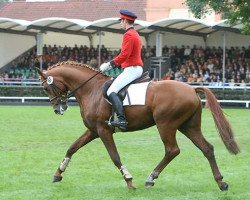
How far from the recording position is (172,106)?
9.47 meters

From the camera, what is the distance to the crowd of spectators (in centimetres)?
3431

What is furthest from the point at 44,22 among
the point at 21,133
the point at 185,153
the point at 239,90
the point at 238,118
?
the point at 185,153

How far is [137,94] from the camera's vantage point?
965cm

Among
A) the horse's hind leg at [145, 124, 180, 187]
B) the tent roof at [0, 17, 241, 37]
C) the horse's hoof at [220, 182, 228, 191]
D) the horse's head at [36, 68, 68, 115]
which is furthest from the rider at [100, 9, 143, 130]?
the tent roof at [0, 17, 241, 37]

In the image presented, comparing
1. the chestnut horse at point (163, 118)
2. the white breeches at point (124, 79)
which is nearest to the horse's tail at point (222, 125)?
the chestnut horse at point (163, 118)

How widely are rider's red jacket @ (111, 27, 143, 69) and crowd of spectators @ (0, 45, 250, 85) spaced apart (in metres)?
21.1

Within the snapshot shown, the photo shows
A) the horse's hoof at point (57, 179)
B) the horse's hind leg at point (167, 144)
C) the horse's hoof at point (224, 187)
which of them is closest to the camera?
the horse's hoof at point (224, 187)

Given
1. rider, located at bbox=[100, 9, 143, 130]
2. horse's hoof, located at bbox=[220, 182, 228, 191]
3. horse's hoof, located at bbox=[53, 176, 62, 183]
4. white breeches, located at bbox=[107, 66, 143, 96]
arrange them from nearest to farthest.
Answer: horse's hoof, located at bbox=[220, 182, 228, 191]
rider, located at bbox=[100, 9, 143, 130]
white breeches, located at bbox=[107, 66, 143, 96]
horse's hoof, located at bbox=[53, 176, 62, 183]

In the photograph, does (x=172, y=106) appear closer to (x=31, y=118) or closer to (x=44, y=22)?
(x=31, y=118)

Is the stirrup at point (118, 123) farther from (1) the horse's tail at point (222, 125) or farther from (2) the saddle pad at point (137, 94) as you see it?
(1) the horse's tail at point (222, 125)

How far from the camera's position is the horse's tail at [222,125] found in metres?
9.59

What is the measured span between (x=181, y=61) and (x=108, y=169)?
26.6 metres

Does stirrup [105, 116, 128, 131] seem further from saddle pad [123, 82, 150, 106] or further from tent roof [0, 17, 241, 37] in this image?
tent roof [0, 17, 241, 37]

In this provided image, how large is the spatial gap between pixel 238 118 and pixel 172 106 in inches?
623
